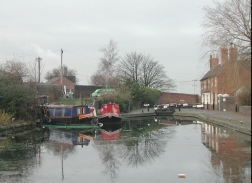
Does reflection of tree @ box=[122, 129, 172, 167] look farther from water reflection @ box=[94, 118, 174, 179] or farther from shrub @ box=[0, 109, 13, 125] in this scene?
shrub @ box=[0, 109, 13, 125]

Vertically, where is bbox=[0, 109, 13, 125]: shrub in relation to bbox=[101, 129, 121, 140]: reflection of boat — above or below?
above

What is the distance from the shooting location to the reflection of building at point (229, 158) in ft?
31.8

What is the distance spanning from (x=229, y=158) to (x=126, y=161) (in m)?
3.60

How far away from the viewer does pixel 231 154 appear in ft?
43.4

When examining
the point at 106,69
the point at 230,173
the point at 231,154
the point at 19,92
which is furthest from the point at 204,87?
the point at 230,173

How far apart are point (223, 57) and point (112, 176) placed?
56.1 feet

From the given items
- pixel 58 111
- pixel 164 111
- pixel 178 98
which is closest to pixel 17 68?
pixel 58 111

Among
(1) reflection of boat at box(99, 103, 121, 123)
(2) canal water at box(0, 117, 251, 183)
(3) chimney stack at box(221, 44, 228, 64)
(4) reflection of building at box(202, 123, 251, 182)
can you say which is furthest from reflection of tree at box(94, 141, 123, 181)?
(1) reflection of boat at box(99, 103, 121, 123)

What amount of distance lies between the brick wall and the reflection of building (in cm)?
4338

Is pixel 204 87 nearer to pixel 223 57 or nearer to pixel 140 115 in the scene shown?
pixel 140 115

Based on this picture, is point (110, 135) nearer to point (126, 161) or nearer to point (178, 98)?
point (126, 161)

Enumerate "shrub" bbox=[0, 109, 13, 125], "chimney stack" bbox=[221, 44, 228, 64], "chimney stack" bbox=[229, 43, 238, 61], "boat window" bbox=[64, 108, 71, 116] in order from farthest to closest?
1. "boat window" bbox=[64, 108, 71, 116]
2. "chimney stack" bbox=[221, 44, 228, 64]
3. "chimney stack" bbox=[229, 43, 238, 61]
4. "shrub" bbox=[0, 109, 13, 125]

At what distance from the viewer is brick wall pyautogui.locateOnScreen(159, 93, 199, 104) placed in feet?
202

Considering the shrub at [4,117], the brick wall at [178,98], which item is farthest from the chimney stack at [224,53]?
the brick wall at [178,98]
